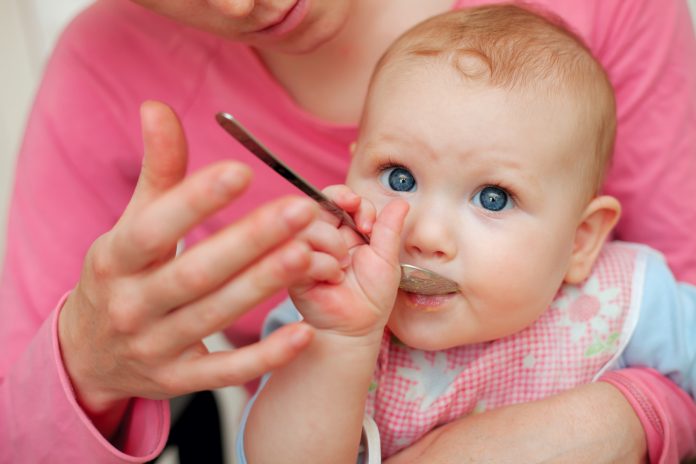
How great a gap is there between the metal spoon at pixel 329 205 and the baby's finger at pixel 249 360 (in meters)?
0.11

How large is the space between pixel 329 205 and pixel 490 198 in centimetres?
19

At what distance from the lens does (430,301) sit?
2.52 ft

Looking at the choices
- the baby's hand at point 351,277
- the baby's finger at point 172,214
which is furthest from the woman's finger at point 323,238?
the baby's finger at point 172,214

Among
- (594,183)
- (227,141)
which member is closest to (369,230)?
(594,183)

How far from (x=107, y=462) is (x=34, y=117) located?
20.1 inches

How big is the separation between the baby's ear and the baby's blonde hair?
35 millimetres

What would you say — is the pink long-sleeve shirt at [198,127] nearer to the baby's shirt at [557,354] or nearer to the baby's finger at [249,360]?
the baby's shirt at [557,354]

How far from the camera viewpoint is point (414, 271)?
74cm

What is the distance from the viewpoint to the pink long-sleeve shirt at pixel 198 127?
1.00 metres

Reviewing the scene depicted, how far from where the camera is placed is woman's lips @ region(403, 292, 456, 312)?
2.52 feet

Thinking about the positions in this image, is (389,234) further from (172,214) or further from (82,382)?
(82,382)

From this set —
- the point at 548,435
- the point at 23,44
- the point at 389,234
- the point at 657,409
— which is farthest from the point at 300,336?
the point at 23,44

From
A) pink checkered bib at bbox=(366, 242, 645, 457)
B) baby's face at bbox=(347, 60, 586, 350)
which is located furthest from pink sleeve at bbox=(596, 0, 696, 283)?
baby's face at bbox=(347, 60, 586, 350)

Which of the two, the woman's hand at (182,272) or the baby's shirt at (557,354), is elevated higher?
the woman's hand at (182,272)
